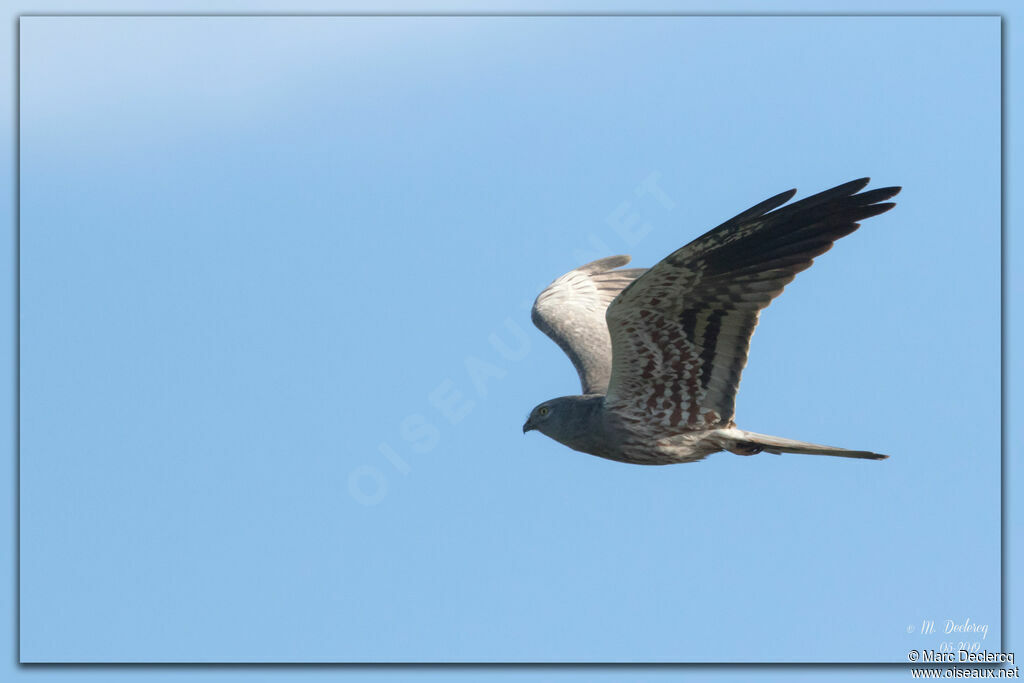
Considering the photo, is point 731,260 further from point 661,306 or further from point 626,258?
point 626,258

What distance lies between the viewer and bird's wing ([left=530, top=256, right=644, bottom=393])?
1053 centimetres

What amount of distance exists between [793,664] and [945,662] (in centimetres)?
125

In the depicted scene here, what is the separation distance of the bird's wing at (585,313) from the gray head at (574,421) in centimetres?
77

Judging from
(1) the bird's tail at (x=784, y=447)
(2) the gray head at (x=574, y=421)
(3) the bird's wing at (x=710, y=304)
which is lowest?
(1) the bird's tail at (x=784, y=447)

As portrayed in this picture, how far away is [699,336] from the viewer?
839 cm

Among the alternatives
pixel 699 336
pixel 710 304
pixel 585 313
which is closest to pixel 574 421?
pixel 699 336

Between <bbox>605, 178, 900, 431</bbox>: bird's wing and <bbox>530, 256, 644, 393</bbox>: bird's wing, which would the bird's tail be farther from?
<bbox>530, 256, 644, 393</bbox>: bird's wing

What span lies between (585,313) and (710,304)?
11.1 ft

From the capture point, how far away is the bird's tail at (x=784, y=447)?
8039mm

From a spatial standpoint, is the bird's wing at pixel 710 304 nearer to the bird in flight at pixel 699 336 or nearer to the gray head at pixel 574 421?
the bird in flight at pixel 699 336

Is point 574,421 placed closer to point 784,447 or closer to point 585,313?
point 784,447

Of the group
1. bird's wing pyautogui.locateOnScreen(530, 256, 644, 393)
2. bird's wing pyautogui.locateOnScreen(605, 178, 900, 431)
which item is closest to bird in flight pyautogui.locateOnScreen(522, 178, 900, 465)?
bird's wing pyautogui.locateOnScreen(605, 178, 900, 431)

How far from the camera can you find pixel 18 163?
10.4m

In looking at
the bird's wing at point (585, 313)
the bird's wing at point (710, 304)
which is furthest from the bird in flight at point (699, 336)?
the bird's wing at point (585, 313)
